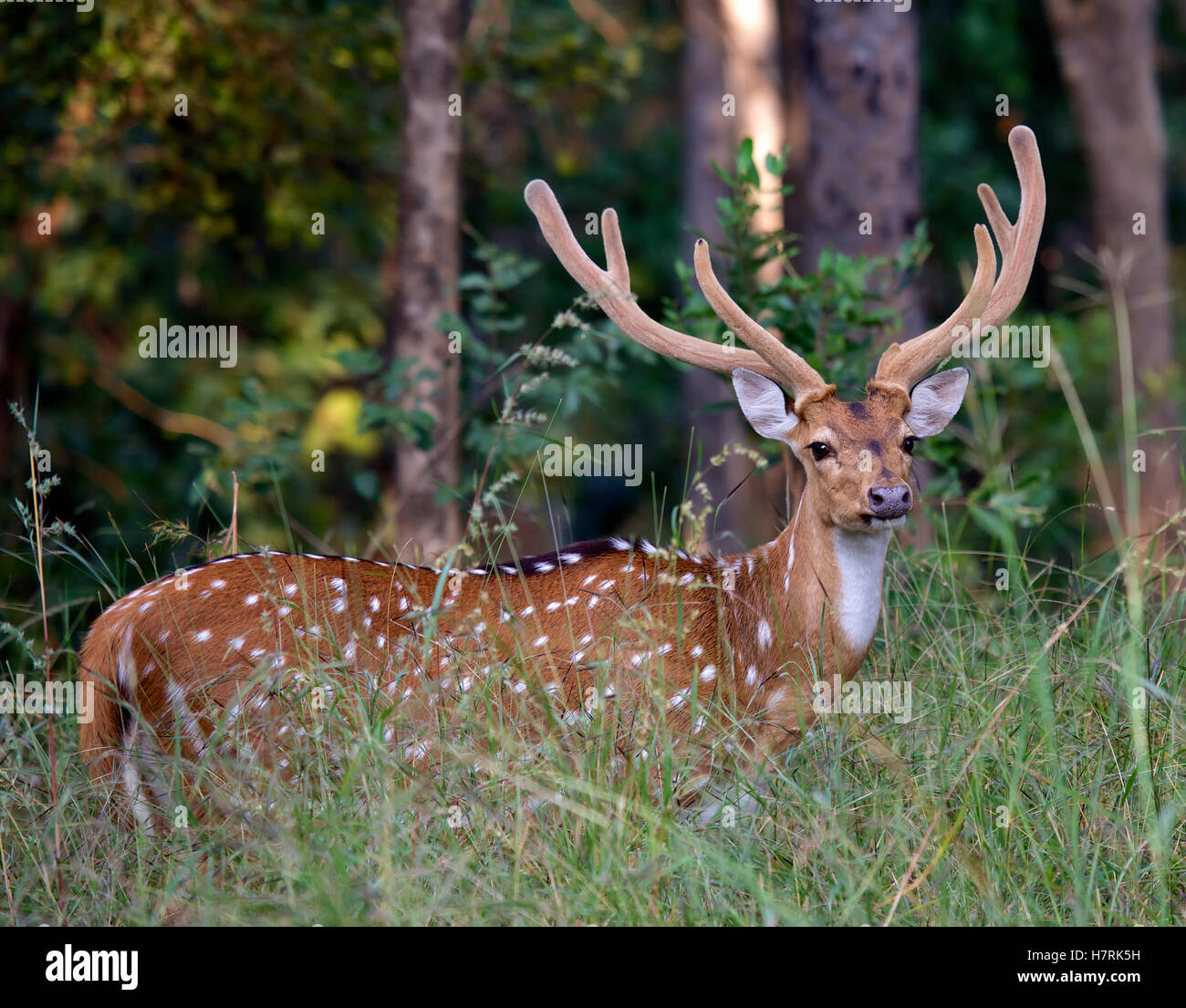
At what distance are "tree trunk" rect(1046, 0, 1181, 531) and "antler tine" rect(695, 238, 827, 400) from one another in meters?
8.67

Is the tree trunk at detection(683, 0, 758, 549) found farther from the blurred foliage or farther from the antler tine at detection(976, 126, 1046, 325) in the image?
the antler tine at detection(976, 126, 1046, 325)

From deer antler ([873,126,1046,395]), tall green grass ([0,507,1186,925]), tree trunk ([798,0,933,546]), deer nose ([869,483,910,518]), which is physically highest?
tree trunk ([798,0,933,546])

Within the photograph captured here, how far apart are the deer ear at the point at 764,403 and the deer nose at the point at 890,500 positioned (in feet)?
2.13

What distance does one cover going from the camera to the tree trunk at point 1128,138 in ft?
43.7

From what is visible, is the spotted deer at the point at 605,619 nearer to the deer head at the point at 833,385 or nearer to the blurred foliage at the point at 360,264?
the deer head at the point at 833,385

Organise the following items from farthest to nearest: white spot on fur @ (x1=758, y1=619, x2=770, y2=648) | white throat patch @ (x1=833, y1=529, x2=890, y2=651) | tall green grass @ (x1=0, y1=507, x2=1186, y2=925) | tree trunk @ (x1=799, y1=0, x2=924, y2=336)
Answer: tree trunk @ (x1=799, y1=0, x2=924, y2=336)
white spot on fur @ (x1=758, y1=619, x2=770, y2=648)
white throat patch @ (x1=833, y1=529, x2=890, y2=651)
tall green grass @ (x1=0, y1=507, x2=1186, y2=925)

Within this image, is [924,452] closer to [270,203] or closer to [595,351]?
[595,351]

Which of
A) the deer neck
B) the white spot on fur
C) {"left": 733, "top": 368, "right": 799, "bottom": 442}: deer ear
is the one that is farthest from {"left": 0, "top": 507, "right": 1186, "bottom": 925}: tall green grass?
{"left": 733, "top": 368, "right": 799, "bottom": 442}: deer ear

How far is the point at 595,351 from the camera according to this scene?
721cm

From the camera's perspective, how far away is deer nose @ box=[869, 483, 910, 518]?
4797 millimetres

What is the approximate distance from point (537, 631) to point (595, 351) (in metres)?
2.35

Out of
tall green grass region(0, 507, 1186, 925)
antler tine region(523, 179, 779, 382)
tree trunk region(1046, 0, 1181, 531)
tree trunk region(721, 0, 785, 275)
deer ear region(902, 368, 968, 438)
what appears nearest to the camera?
tall green grass region(0, 507, 1186, 925)

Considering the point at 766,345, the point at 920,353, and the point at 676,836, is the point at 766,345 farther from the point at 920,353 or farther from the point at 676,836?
the point at 676,836
